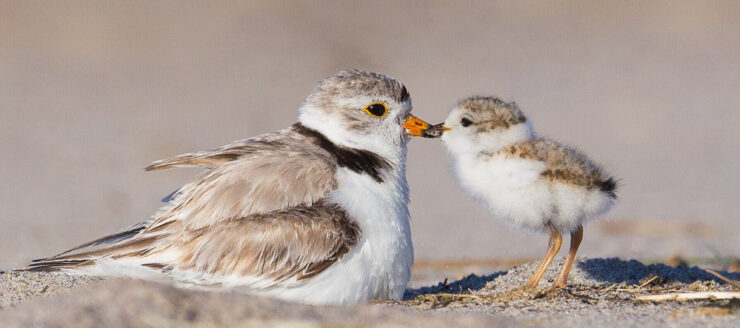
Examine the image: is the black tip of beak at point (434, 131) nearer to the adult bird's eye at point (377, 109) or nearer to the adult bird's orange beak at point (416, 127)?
the adult bird's orange beak at point (416, 127)

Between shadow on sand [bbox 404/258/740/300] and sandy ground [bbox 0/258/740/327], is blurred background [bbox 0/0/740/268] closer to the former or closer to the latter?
shadow on sand [bbox 404/258/740/300]

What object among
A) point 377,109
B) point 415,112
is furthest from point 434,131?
point 415,112

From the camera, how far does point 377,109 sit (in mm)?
5086

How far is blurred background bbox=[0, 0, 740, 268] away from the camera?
8352mm

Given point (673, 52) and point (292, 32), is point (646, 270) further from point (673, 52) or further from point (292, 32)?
point (673, 52)

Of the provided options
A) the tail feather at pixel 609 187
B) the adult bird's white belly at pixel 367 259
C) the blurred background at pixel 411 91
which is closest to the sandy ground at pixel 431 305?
the adult bird's white belly at pixel 367 259

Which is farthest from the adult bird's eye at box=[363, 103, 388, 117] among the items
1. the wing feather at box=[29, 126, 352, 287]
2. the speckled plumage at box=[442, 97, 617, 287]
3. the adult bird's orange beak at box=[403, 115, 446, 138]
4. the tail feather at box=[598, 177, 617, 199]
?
the tail feather at box=[598, 177, 617, 199]

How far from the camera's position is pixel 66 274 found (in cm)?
478

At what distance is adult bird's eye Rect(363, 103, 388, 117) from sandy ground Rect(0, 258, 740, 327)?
2.90 ft

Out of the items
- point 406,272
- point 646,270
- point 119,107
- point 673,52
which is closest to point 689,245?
point 646,270

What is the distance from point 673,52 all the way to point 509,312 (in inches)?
542

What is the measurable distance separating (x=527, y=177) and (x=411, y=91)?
8.95m

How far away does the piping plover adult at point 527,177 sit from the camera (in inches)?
185

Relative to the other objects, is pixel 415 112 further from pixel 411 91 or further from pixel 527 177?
pixel 527 177
